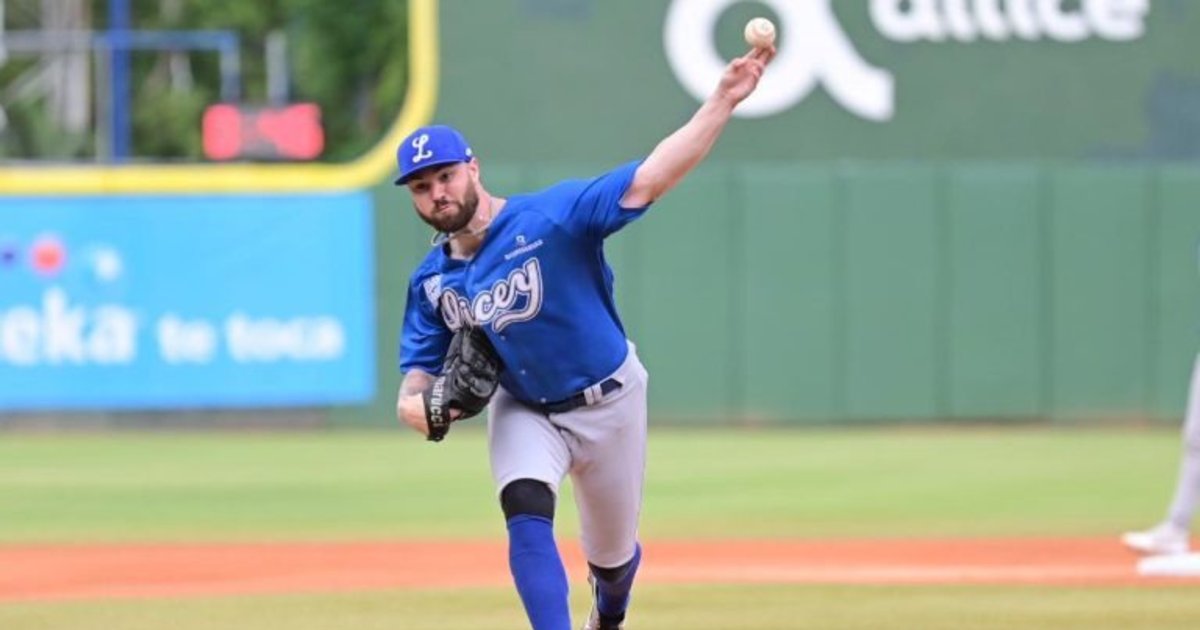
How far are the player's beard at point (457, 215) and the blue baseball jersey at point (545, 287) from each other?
0.41 ft

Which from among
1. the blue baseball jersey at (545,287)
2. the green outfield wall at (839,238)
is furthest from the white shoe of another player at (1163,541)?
the green outfield wall at (839,238)

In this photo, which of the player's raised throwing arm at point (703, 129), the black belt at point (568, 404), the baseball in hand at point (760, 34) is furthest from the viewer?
the black belt at point (568, 404)

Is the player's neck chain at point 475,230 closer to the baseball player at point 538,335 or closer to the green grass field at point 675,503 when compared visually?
the baseball player at point 538,335

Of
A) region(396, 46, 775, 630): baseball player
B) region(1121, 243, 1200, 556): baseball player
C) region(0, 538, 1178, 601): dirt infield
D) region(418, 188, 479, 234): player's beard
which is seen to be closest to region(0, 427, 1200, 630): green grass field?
region(0, 538, 1178, 601): dirt infield

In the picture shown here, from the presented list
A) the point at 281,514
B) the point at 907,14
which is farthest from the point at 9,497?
the point at 907,14

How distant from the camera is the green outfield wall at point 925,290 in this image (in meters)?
17.3

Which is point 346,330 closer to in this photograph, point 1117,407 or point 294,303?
point 294,303

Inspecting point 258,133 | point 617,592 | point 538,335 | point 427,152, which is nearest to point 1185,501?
point 617,592

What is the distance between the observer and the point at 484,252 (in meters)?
6.62

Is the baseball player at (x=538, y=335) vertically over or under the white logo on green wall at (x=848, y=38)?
under

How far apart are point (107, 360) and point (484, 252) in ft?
36.9

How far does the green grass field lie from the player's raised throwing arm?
2.16 m

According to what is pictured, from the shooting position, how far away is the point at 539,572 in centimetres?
643

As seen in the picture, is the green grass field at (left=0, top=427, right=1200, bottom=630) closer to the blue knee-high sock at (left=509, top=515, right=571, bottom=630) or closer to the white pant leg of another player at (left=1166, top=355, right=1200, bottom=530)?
the white pant leg of another player at (left=1166, top=355, right=1200, bottom=530)
